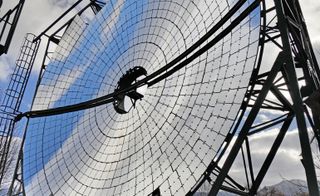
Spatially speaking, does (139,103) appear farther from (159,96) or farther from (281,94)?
(281,94)

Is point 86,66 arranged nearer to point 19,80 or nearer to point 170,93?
point 19,80

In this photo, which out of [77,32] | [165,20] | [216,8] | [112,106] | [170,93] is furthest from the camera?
[77,32]

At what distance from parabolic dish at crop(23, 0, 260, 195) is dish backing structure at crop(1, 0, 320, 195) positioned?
5 centimetres

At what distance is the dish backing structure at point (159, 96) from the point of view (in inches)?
378

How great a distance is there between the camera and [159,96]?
13.2 metres

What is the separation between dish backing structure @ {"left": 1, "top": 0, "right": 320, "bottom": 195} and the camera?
9.61 meters

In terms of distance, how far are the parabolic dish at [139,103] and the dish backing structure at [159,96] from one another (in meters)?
0.05

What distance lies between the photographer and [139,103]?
46.4ft

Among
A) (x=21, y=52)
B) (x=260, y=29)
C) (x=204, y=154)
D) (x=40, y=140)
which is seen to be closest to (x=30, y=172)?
(x=40, y=140)

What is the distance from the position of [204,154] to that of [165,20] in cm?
641

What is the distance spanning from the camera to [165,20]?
1423 cm

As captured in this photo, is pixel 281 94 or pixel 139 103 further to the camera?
pixel 139 103

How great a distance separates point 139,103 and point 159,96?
1.26 meters

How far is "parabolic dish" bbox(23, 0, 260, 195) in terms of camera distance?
1027 cm
